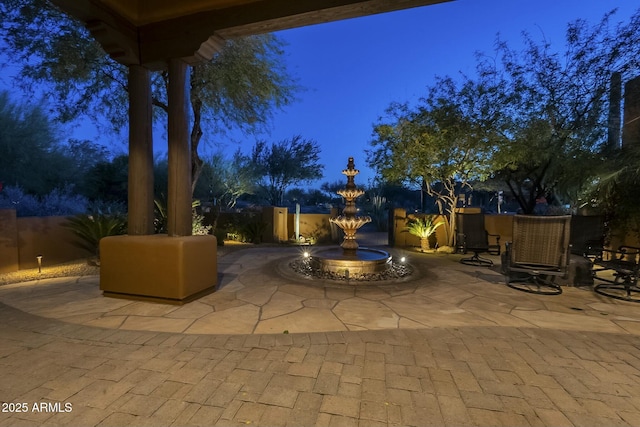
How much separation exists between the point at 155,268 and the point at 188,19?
10.6 ft

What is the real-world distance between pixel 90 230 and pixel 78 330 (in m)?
3.66

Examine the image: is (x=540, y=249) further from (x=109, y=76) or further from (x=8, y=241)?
(x=109, y=76)

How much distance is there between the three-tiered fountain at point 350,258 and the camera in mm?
5359

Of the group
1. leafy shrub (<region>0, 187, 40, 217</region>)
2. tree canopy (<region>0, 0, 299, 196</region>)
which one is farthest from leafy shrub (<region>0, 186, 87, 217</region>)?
tree canopy (<region>0, 0, 299, 196</region>)

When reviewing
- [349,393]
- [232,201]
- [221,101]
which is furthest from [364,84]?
[349,393]

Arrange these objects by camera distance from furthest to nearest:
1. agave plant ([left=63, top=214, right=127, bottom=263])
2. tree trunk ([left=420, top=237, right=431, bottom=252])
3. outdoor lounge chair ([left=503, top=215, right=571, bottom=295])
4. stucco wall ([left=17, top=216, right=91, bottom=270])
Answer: tree trunk ([left=420, top=237, right=431, bottom=252]) → agave plant ([left=63, top=214, right=127, bottom=263]) → stucco wall ([left=17, top=216, right=91, bottom=270]) → outdoor lounge chair ([left=503, top=215, right=571, bottom=295])

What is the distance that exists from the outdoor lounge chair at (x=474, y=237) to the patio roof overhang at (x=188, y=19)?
4.67 m

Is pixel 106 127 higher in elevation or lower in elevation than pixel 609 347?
higher

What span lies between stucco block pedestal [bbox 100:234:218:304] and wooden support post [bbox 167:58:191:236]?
1.12 ft

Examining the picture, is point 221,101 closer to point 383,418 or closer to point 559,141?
point 383,418

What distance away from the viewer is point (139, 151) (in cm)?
421

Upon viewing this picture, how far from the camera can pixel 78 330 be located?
2.93m

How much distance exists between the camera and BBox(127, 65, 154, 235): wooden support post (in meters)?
4.22

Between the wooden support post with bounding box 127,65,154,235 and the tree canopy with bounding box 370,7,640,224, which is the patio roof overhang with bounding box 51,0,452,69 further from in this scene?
the tree canopy with bounding box 370,7,640,224
